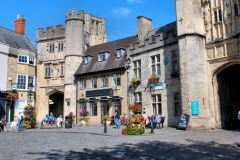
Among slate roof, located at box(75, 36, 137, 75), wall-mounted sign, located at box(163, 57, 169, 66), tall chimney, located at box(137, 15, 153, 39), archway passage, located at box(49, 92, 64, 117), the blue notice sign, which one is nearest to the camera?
the blue notice sign

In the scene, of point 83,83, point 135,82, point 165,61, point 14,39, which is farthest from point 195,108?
point 14,39

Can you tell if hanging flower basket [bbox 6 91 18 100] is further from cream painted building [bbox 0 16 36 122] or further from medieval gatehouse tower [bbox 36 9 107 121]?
medieval gatehouse tower [bbox 36 9 107 121]

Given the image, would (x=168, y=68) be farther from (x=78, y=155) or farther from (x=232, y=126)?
(x=78, y=155)

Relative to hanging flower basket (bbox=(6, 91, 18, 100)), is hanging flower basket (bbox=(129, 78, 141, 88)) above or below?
above

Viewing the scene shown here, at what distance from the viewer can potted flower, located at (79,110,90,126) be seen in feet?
90.3

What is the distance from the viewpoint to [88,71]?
29.7 metres

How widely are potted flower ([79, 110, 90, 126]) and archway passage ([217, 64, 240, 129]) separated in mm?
14326

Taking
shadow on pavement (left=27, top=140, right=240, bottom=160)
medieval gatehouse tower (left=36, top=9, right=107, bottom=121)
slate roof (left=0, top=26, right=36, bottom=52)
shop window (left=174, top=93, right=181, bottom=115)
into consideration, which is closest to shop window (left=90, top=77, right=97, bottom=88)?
medieval gatehouse tower (left=36, top=9, right=107, bottom=121)

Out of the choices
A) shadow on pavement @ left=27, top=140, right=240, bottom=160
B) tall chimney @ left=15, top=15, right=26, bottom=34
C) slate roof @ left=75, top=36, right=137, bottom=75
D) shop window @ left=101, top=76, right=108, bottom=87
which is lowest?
shadow on pavement @ left=27, top=140, right=240, bottom=160

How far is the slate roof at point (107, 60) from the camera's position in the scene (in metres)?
27.6

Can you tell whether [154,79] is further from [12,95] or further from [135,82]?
[12,95]

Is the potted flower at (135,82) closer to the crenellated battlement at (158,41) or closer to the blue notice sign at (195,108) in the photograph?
the crenellated battlement at (158,41)

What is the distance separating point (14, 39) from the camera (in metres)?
36.1

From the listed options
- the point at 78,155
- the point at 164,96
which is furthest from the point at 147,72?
the point at 78,155
